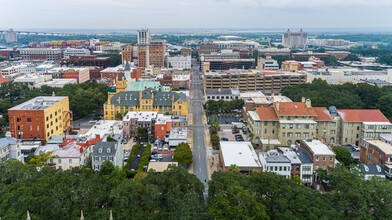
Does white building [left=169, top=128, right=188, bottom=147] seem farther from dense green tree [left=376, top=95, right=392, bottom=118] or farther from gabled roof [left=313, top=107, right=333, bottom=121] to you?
dense green tree [left=376, top=95, right=392, bottom=118]

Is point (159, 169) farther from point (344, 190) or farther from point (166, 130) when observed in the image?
point (344, 190)

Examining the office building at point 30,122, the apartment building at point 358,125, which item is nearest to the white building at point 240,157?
the apartment building at point 358,125

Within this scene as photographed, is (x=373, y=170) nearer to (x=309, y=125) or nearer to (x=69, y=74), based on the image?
(x=309, y=125)

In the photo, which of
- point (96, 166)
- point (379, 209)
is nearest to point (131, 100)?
point (96, 166)

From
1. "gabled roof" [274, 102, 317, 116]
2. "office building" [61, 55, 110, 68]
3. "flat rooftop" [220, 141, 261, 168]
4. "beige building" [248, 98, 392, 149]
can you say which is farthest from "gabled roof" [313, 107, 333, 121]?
"office building" [61, 55, 110, 68]

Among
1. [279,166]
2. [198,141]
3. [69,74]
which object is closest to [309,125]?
[279,166]

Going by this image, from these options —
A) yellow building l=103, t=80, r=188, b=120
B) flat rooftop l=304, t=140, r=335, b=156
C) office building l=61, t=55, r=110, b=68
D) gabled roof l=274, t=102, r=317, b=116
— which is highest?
office building l=61, t=55, r=110, b=68
